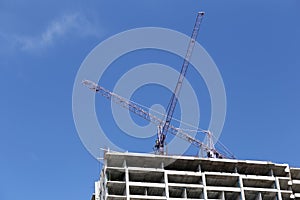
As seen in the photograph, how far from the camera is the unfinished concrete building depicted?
13212cm

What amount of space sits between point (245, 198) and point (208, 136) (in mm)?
32556

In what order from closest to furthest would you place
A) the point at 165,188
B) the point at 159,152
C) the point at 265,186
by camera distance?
the point at 165,188 → the point at 265,186 → the point at 159,152

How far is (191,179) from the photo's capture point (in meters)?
137

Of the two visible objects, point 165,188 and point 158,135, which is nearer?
point 165,188

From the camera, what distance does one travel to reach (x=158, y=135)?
16538 cm

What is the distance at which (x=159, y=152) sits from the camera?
161500 mm

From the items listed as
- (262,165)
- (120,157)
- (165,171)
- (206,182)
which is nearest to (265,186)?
(262,165)

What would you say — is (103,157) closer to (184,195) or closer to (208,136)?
(184,195)

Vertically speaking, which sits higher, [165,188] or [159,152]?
[159,152]

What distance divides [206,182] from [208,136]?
3154 centimetres

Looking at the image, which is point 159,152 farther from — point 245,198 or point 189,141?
point 245,198

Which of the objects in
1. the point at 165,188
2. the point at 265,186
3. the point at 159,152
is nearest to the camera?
the point at 165,188

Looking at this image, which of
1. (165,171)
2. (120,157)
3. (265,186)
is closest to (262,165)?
(265,186)

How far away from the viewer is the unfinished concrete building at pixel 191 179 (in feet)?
433
